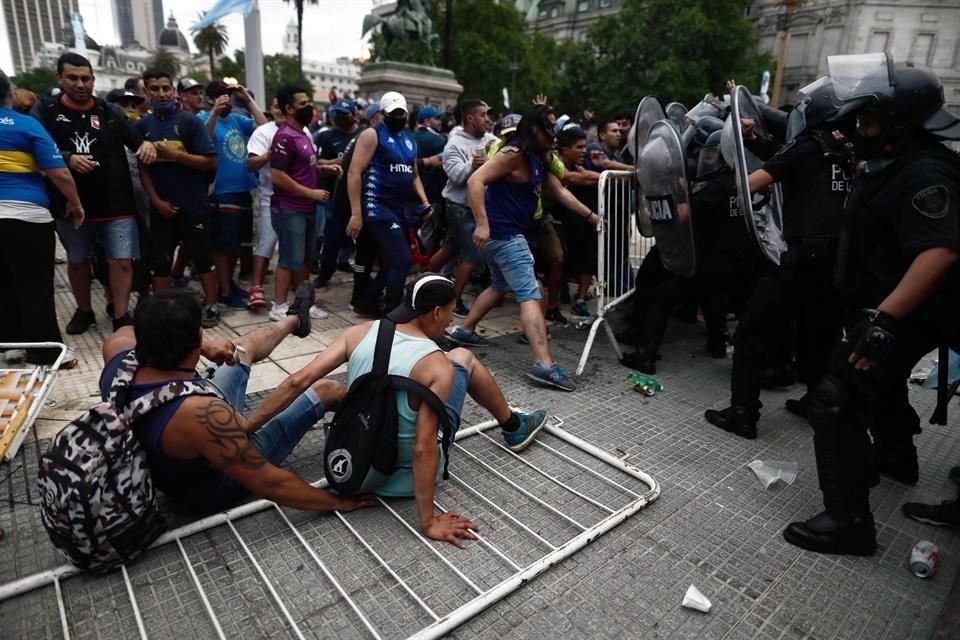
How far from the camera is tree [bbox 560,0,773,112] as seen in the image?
35.0 metres

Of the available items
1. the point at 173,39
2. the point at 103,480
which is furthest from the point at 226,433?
the point at 173,39

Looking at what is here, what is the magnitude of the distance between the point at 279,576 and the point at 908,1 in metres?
52.5

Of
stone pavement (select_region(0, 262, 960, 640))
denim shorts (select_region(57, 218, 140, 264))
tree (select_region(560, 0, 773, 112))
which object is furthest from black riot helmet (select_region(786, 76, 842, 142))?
tree (select_region(560, 0, 773, 112))

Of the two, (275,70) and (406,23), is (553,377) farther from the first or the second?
(275,70)

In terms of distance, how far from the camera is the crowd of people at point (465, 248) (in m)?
2.28

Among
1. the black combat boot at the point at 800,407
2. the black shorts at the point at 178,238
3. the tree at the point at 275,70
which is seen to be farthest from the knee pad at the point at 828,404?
the tree at the point at 275,70

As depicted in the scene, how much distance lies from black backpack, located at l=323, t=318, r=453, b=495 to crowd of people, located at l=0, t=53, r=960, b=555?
0.07m

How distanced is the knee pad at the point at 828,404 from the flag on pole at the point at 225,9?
8099mm

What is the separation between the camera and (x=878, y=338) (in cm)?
219

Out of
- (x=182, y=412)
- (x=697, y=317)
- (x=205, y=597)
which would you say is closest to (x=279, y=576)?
(x=205, y=597)

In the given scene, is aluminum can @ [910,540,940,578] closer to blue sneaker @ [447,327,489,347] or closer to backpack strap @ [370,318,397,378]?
backpack strap @ [370,318,397,378]

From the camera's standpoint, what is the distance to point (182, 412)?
2.03 meters

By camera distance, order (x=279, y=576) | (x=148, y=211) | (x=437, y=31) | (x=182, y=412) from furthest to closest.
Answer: (x=437, y=31)
(x=148, y=211)
(x=279, y=576)
(x=182, y=412)

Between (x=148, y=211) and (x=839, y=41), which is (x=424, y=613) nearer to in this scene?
(x=148, y=211)
